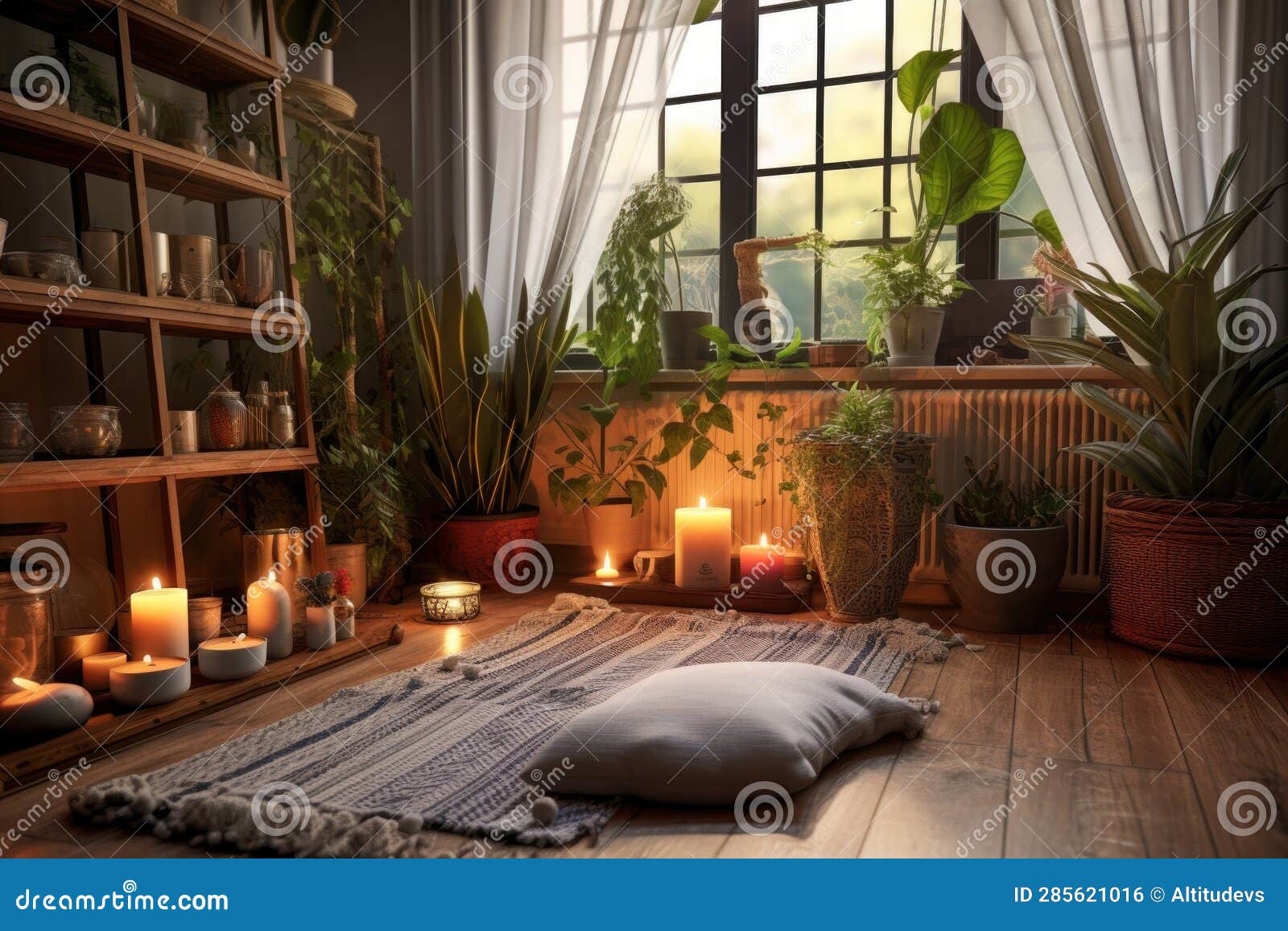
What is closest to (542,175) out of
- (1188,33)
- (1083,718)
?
(1188,33)

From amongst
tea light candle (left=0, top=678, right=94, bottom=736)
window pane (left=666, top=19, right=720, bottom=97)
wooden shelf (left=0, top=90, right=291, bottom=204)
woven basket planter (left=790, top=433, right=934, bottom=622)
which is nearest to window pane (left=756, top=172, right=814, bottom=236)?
window pane (left=666, top=19, right=720, bottom=97)

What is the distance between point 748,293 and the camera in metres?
2.82

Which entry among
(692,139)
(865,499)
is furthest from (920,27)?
(865,499)

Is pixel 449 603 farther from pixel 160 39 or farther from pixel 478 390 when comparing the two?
pixel 160 39

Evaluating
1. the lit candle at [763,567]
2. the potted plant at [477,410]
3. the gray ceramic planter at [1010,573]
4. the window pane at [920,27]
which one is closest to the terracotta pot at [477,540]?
the potted plant at [477,410]

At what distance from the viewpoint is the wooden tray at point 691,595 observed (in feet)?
8.09

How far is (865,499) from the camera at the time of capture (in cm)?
229

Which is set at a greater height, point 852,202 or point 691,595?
point 852,202

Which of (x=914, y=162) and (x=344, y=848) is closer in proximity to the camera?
(x=344, y=848)

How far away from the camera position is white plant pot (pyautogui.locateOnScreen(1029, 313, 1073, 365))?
2.49m

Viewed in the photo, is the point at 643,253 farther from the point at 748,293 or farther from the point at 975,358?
the point at 975,358

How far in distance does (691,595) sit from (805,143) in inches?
56.5

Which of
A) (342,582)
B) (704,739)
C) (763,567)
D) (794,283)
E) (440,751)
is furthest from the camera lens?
(794,283)

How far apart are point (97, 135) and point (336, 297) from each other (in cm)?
Result: 85
